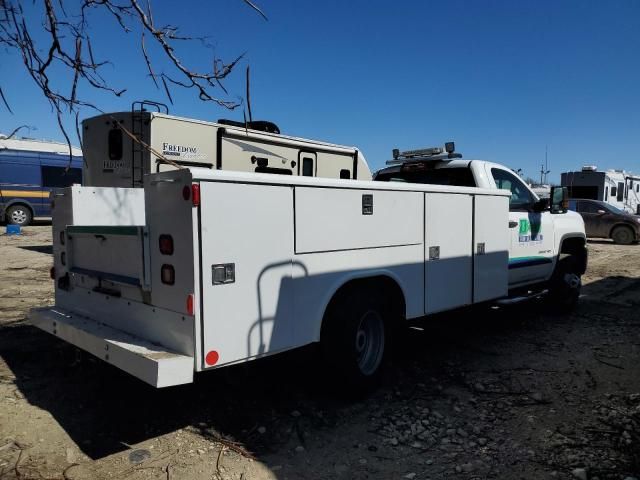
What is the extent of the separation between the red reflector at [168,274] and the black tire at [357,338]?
125cm

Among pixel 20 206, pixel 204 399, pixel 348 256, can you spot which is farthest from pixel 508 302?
pixel 20 206

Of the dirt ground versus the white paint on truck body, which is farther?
the dirt ground

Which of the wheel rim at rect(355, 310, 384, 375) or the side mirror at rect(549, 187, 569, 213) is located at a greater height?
the side mirror at rect(549, 187, 569, 213)

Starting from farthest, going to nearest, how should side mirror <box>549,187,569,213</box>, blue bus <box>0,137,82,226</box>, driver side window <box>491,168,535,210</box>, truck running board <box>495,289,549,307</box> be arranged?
blue bus <box>0,137,82,226</box> < side mirror <box>549,187,569,213</box> < driver side window <box>491,168,535,210</box> < truck running board <box>495,289,549,307</box>

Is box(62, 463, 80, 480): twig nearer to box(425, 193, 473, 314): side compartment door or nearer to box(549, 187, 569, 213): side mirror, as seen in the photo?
box(425, 193, 473, 314): side compartment door

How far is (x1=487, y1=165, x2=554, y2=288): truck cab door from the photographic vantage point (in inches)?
239

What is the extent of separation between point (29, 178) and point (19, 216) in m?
1.51

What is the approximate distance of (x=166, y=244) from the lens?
10.6 ft

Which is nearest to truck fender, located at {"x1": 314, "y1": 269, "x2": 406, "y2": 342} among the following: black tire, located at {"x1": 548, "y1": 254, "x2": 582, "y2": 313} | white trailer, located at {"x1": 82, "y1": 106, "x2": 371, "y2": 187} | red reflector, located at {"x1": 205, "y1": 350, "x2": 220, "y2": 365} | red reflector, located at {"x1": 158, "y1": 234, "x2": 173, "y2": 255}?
red reflector, located at {"x1": 205, "y1": 350, "x2": 220, "y2": 365}

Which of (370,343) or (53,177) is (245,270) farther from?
(53,177)

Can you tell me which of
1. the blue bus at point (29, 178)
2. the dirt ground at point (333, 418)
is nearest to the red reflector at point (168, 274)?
the dirt ground at point (333, 418)

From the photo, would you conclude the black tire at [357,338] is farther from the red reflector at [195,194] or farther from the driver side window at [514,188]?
the driver side window at [514,188]

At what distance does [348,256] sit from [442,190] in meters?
1.36

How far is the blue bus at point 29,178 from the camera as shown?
1914cm
